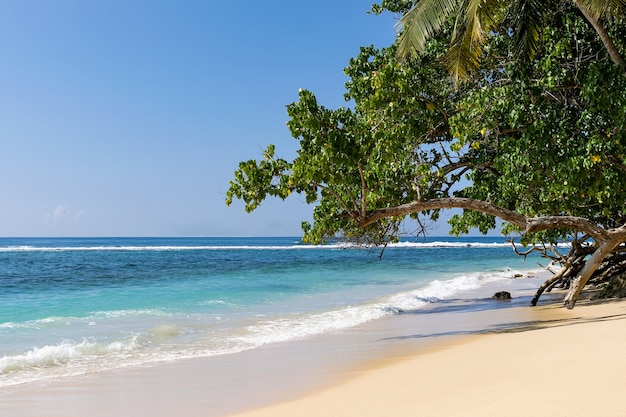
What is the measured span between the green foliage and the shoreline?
82.1 inches

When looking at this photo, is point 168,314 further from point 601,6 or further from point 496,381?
point 601,6

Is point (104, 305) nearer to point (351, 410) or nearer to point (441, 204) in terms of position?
point (441, 204)

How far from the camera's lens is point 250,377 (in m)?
6.98

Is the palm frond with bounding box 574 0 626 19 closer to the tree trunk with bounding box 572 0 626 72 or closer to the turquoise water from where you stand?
the tree trunk with bounding box 572 0 626 72

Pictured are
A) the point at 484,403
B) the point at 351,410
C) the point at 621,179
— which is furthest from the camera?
the point at 621,179

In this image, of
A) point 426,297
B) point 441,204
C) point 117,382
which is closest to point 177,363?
point 117,382

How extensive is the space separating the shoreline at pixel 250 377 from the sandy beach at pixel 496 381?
0.41 ft

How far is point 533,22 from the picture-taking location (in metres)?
9.79

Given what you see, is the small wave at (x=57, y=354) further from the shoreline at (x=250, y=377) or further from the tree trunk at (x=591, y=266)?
the tree trunk at (x=591, y=266)

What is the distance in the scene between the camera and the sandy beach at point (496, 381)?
4.12 m

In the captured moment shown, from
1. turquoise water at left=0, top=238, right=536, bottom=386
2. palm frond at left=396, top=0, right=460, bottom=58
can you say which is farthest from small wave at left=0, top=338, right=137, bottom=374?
palm frond at left=396, top=0, right=460, bottom=58

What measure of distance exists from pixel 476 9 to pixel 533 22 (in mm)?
1613

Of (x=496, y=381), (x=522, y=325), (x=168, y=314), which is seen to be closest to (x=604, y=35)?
(x=522, y=325)

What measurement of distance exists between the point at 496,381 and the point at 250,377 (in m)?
3.20
